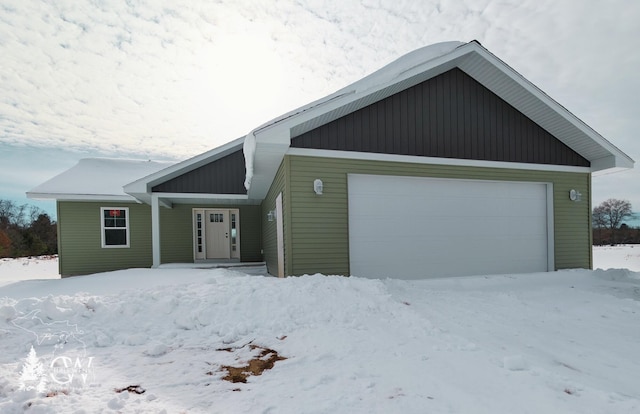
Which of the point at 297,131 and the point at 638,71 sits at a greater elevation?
the point at 638,71

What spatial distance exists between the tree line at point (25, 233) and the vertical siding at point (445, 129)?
85.8ft

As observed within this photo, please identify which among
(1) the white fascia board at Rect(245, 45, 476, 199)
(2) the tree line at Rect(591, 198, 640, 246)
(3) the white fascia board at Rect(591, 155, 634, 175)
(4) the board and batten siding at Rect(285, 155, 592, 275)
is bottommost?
(2) the tree line at Rect(591, 198, 640, 246)

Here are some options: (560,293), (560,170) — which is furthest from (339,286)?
(560,170)

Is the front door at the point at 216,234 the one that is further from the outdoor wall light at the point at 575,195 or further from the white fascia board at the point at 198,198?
the outdoor wall light at the point at 575,195

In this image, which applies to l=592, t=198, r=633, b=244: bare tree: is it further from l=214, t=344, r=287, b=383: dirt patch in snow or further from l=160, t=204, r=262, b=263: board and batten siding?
l=214, t=344, r=287, b=383: dirt patch in snow

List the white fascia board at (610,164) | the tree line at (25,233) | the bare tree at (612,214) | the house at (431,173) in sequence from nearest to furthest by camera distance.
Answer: the house at (431,173) < the white fascia board at (610,164) < the tree line at (25,233) < the bare tree at (612,214)

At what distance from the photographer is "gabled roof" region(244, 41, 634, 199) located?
6.18m

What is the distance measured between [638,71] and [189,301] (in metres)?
13.2

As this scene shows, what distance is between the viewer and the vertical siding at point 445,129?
7023mm

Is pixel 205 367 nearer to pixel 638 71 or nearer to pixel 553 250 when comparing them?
pixel 553 250

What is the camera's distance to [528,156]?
834 centimetres

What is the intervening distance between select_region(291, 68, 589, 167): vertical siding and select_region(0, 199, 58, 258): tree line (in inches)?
1030

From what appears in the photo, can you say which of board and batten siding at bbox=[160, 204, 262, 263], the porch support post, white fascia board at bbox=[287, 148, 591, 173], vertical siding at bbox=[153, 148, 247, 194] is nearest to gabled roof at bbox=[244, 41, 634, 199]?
white fascia board at bbox=[287, 148, 591, 173]

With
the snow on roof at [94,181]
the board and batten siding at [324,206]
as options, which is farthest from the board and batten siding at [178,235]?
the board and batten siding at [324,206]
